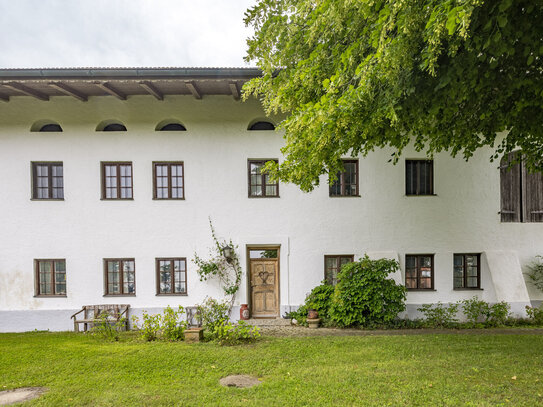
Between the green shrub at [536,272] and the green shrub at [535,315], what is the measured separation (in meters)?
0.92

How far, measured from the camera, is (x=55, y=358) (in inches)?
274

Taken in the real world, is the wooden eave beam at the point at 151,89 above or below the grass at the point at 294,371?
above

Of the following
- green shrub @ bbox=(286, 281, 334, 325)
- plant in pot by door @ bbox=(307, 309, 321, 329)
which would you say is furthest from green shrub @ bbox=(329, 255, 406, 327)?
plant in pot by door @ bbox=(307, 309, 321, 329)

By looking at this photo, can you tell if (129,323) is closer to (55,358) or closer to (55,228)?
(55,358)

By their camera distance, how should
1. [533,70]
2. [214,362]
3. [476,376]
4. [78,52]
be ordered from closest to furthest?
[533,70] → [476,376] → [214,362] → [78,52]

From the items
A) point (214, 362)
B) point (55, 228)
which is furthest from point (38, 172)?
point (214, 362)

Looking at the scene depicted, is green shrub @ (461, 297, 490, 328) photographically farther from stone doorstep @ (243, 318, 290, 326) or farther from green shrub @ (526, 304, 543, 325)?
stone doorstep @ (243, 318, 290, 326)

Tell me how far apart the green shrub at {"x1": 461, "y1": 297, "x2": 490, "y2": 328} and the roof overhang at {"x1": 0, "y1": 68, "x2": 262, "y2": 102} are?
31.4ft

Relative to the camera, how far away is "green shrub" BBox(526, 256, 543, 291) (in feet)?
34.0

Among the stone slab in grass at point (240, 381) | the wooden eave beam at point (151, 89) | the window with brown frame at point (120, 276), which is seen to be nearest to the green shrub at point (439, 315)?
the stone slab in grass at point (240, 381)

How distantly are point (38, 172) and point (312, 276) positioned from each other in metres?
9.45

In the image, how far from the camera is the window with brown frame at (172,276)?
10.2 m

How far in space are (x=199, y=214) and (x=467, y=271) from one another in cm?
905

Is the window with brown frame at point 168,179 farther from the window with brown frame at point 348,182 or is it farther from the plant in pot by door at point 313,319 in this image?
the plant in pot by door at point 313,319
